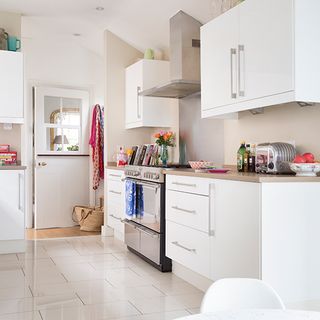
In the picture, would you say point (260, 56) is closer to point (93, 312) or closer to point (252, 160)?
point (252, 160)

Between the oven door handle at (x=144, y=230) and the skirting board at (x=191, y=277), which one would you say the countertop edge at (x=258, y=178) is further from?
the oven door handle at (x=144, y=230)

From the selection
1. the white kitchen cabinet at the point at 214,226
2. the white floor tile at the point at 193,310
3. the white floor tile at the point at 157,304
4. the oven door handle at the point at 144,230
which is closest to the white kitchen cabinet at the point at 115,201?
the oven door handle at the point at 144,230

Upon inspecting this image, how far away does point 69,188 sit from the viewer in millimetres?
6656

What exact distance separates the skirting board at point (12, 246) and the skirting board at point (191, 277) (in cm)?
182

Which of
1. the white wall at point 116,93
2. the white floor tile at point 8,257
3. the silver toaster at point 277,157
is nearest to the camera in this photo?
the silver toaster at point 277,157

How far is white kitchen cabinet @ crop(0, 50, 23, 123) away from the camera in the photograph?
4.78 meters

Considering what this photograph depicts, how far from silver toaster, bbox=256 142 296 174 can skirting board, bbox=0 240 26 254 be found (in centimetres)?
283

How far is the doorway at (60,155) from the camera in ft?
21.0

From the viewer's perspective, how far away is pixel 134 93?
215 inches

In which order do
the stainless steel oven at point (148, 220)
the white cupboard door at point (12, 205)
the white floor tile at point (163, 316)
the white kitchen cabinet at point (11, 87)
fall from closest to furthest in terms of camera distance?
the white floor tile at point (163, 316) < the stainless steel oven at point (148, 220) < the white cupboard door at point (12, 205) < the white kitchen cabinet at point (11, 87)

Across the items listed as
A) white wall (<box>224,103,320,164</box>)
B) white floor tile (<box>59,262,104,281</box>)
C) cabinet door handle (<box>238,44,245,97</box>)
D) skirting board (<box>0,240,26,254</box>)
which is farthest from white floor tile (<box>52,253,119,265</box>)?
cabinet door handle (<box>238,44,245,97</box>)

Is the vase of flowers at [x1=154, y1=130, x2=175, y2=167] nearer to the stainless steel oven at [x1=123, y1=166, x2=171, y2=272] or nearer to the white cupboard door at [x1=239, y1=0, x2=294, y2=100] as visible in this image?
the stainless steel oven at [x1=123, y1=166, x2=171, y2=272]

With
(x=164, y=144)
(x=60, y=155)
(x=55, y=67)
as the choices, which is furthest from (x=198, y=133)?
(x=55, y=67)

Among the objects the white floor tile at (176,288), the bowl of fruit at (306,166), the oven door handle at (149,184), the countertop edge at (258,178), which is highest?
the bowl of fruit at (306,166)
